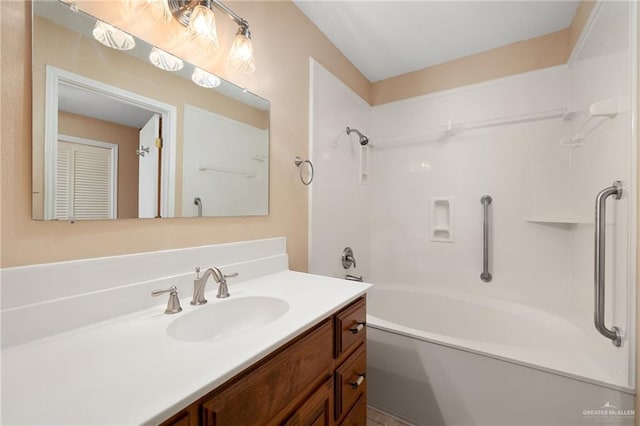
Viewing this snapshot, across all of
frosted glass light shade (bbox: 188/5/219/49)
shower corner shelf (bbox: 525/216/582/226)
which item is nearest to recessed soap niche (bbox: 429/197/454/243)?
shower corner shelf (bbox: 525/216/582/226)

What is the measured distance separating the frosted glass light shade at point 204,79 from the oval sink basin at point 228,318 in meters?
0.90

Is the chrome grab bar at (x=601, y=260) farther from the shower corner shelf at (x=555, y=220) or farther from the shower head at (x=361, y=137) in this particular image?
the shower head at (x=361, y=137)

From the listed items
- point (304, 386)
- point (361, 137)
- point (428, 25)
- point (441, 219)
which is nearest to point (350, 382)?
point (304, 386)

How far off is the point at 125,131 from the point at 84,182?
21 centimetres

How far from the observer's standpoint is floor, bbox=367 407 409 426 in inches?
60.3

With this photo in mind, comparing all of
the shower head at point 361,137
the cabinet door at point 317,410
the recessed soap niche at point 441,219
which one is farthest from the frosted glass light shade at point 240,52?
the recessed soap niche at point 441,219

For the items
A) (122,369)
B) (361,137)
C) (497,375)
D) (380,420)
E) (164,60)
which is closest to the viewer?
(122,369)

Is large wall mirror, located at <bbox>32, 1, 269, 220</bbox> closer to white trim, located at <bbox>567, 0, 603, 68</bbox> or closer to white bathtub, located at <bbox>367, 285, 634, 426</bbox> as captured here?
white bathtub, located at <bbox>367, 285, 634, 426</bbox>

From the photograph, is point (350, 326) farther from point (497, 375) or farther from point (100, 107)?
point (100, 107)

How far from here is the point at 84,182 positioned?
80 cm

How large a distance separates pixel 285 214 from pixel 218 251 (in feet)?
1.62

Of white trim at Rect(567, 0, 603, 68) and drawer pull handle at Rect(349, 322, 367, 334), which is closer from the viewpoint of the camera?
drawer pull handle at Rect(349, 322, 367, 334)

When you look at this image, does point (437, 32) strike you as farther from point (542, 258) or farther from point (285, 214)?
point (542, 258)

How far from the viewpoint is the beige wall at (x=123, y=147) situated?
807 millimetres
